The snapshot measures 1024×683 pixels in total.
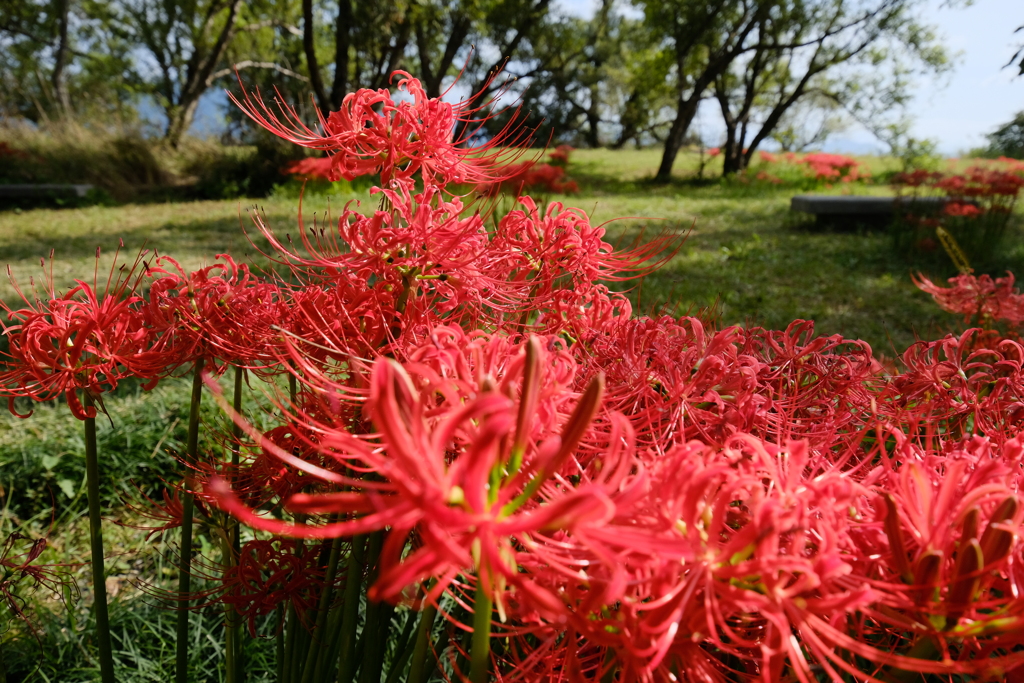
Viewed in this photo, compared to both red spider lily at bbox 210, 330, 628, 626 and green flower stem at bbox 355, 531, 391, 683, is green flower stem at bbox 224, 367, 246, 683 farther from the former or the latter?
red spider lily at bbox 210, 330, 628, 626

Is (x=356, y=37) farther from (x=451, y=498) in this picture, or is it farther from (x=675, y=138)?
(x=451, y=498)

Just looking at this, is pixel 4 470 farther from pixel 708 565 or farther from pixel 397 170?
pixel 708 565

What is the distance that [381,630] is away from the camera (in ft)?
3.05

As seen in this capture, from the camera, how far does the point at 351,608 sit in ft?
2.84

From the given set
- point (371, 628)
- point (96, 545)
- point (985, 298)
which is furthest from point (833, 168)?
point (96, 545)

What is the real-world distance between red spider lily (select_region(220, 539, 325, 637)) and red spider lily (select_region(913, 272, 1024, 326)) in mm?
1947

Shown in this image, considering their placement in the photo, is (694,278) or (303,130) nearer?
(303,130)

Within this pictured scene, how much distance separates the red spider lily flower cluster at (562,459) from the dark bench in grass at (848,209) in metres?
8.25

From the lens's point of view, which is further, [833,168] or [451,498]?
[833,168]

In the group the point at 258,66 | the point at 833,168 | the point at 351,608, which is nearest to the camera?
the point at 351,608

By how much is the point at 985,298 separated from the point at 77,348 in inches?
93.7

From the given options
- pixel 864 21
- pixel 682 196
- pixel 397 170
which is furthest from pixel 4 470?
pixel 864 21

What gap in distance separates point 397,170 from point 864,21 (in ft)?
51.7

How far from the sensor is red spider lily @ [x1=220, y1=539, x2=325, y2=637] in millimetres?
1066
